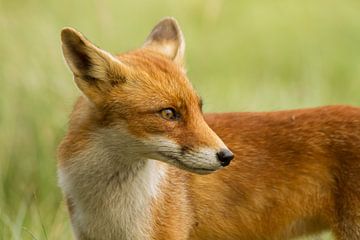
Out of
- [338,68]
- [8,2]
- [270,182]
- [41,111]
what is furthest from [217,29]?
[270,182]

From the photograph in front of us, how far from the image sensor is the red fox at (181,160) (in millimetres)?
6625

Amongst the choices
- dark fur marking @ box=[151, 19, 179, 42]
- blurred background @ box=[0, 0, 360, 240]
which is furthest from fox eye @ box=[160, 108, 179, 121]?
blurred background @ box=[0, 0, 360, 240]

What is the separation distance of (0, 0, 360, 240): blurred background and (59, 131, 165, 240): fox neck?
1.07 meters

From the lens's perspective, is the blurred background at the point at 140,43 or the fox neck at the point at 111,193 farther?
the blurred background at the point at 140,43

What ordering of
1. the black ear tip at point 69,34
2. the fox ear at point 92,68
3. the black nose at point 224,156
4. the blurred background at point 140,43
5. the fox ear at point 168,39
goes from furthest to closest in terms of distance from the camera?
the blurred background at point 140,43 → the fox ear at point 168,39 → the fox ear at point 92,68 → the black ear tip at point 69,34 → the black nose at point 224,156

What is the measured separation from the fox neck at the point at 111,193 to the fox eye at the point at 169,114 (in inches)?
18.3

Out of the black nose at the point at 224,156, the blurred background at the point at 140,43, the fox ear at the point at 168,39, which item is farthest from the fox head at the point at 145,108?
the blurred background at the point at 140,43

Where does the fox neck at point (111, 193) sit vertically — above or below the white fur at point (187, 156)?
below

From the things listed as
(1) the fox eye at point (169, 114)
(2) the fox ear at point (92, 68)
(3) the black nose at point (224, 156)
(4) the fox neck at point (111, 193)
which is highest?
(2) the fox ear at point (92, 68)

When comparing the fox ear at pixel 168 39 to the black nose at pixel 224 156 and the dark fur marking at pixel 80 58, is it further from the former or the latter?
the black nose at pixel 224 156

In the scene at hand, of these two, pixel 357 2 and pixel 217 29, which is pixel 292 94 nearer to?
pixel 217 29

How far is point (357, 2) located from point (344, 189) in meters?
9.70

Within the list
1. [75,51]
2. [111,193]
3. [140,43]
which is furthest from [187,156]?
[140,43]

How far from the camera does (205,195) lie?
24.2 ft
